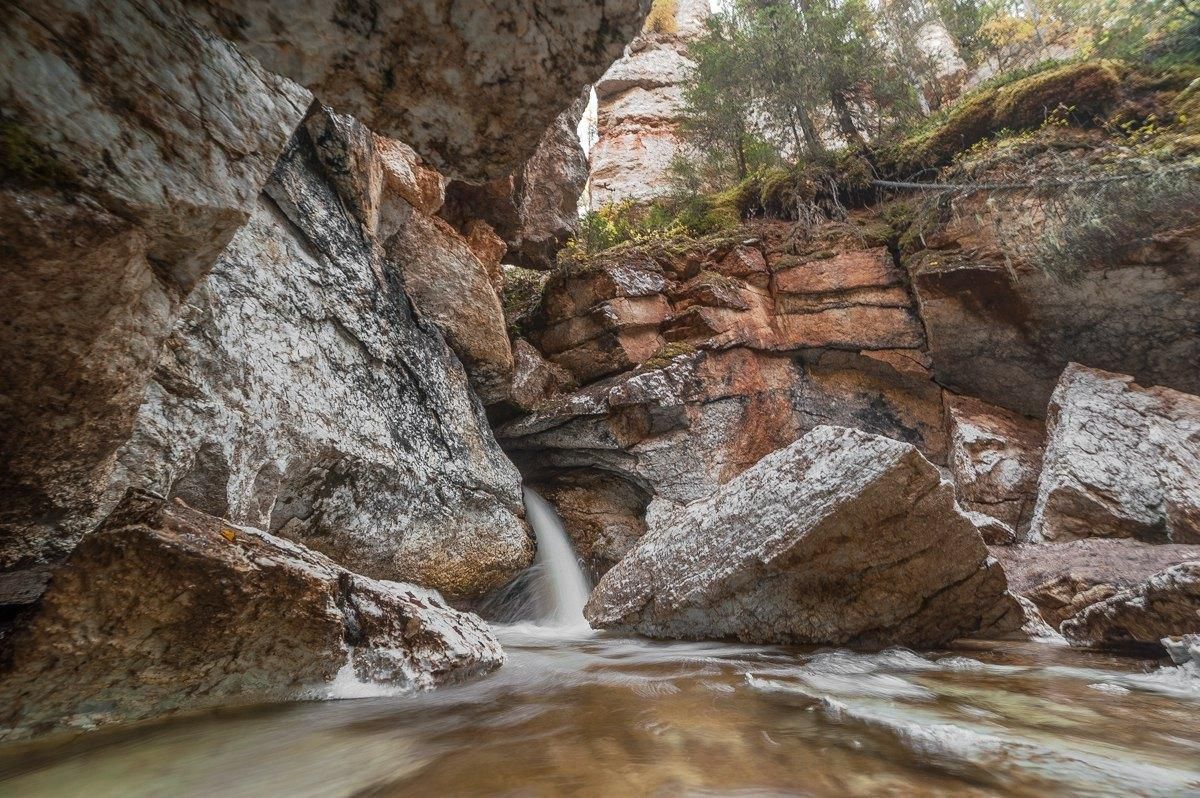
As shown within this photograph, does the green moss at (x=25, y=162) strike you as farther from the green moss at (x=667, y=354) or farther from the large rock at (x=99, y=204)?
the green moss at (x=667, y=354)

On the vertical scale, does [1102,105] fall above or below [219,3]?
above

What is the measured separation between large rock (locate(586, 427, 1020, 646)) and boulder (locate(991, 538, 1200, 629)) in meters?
0.76

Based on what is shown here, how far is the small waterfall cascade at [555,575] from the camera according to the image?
768 centimetres

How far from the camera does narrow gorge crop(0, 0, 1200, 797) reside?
1.99 meters

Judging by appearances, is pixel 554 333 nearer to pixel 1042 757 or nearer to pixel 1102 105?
pixel 1042 757

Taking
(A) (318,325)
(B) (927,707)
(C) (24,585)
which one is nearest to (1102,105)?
(B) (927,707)

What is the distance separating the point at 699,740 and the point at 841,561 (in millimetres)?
2502

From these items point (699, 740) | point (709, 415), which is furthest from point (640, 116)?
point (699, 740)

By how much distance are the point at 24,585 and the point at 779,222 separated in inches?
486

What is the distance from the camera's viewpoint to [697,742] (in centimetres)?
220

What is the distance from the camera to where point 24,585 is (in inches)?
120

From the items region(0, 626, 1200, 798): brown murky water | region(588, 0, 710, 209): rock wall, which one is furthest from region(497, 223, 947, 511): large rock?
region(588, 0, 710, 209): rock wall

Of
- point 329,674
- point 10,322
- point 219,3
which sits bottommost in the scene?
point 329,674

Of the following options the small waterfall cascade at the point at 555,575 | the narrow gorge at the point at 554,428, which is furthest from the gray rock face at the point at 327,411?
the small waterfall cascade at the point at 555,575
